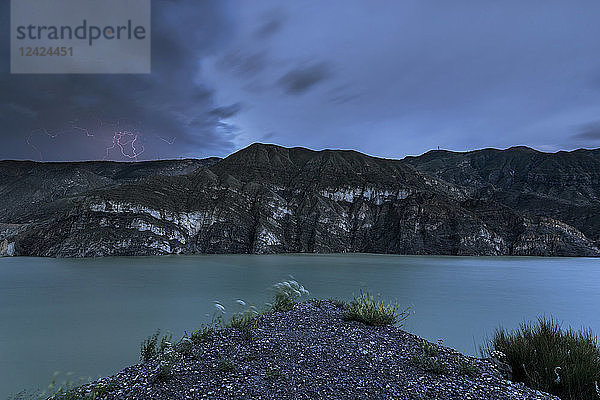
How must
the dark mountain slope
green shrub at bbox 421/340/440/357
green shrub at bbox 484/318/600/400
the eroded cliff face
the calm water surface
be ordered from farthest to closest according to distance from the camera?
the dark mountain slope, the eroded cliff face, the calm water surface, green shrub at bbox 421/340/440/357, green shrub at bbox 484/318/600/400

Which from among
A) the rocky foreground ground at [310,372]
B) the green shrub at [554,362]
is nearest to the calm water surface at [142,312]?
the green shrub at [554,362]

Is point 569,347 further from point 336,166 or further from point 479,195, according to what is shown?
point 479,195

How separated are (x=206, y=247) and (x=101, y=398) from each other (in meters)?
78.0

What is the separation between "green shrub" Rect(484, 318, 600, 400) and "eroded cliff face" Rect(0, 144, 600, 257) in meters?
72.2

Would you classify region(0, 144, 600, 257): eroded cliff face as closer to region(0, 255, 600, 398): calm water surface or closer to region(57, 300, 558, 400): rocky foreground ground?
region(0, 255, 600, 398): calm water surface

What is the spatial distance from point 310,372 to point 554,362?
4.60m

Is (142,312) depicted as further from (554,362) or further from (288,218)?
(288,218)

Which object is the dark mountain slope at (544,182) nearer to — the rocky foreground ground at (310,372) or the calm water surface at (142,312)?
the calm water surface at (142,312)

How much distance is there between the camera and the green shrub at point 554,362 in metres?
6.04

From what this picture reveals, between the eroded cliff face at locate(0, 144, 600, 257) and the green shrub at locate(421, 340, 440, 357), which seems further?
the eroded cliff face at locate(0, 144, 600, 257)

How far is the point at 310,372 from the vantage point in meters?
6.40

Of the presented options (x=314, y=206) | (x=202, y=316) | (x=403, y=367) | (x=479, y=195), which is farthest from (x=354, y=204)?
(x=403, y=367)

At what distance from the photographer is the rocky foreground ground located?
559cm

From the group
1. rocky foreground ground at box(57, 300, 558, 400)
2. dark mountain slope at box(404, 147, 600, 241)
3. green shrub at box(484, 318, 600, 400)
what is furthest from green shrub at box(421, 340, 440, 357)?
dark mountain slope at box(404, 147, 600, 241)
